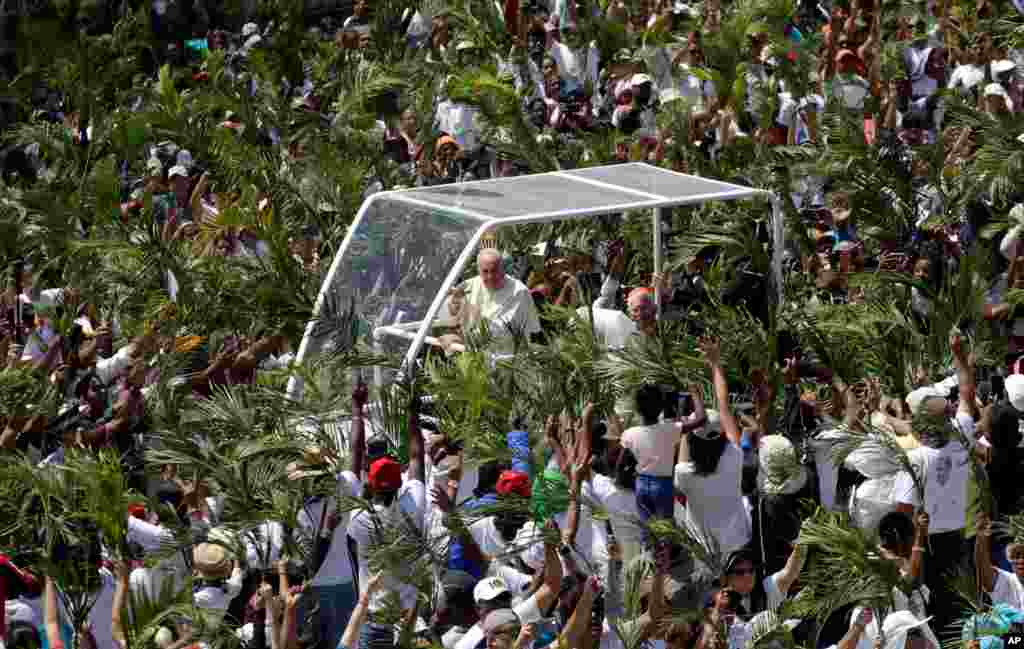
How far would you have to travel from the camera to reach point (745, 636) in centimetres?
786

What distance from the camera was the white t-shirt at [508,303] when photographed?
11312mm

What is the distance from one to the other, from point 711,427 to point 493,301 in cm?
235

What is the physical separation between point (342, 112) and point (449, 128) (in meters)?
0.96

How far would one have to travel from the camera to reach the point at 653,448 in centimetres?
926

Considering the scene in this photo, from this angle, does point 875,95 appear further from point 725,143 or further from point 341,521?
point 341,521

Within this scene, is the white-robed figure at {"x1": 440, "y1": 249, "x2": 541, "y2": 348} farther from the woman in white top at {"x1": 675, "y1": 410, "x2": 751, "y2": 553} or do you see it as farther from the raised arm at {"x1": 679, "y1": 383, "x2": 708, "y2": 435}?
the woman in white top at {"x1": 675, "y1": 410, "x2": 751, "y2": 553}

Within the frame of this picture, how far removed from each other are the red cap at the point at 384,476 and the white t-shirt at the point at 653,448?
1.19m

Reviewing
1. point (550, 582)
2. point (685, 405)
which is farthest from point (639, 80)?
point (550, 582)

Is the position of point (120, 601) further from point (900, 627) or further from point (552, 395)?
point (900, 627)

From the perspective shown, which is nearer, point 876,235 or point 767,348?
point 767,348

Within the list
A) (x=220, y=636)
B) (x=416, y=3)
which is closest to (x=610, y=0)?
(x=416, y=3)

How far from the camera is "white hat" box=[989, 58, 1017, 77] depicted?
16656 mm

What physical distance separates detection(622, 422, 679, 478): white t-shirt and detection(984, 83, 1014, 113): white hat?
700 cm

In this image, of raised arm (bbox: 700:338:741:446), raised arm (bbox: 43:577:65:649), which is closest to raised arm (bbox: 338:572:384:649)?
raised arm (bbox: 43:577:65:649)
